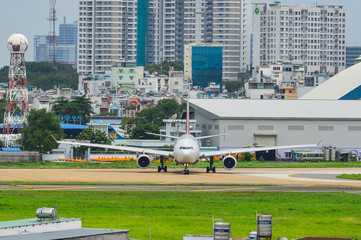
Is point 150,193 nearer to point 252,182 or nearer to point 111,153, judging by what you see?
point 252,182

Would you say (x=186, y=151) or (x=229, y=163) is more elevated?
(x=186, y=151)

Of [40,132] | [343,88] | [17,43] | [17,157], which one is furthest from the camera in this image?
[343,88]

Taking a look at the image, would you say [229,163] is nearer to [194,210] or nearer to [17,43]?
[194,210]

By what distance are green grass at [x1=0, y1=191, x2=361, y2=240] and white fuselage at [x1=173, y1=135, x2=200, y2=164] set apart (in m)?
23.4

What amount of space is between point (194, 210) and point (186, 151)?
36.2 metres

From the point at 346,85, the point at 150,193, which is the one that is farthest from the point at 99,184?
the point at 346,85

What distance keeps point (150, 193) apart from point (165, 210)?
39.8ft

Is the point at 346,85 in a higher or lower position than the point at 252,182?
higher

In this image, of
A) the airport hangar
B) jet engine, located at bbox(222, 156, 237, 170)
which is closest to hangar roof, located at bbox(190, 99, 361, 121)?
the airport hangar

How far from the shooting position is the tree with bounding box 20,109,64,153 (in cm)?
12738

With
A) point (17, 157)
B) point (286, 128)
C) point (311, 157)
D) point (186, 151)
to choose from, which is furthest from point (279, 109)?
point (186, 151)

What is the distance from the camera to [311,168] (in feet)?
350

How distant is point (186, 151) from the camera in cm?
8431

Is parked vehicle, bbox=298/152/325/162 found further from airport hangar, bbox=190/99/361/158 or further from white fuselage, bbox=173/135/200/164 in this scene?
white fuselage, bbox=173/135/200/164
